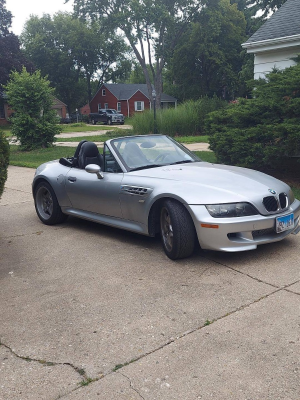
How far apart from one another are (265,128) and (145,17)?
3477 cm

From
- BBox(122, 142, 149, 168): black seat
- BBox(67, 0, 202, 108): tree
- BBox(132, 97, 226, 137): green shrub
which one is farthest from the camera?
BBox(67, 0, 202, 108): tree

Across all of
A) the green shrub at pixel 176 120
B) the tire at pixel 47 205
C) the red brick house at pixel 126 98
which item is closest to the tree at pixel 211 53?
the red brick house at pixel 126 98

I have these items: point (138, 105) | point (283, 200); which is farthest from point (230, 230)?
point (138, 105)

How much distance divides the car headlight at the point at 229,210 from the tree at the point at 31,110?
14668 millimetres

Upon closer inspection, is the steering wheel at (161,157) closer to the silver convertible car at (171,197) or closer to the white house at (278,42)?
the silver convertible car at (171,197)

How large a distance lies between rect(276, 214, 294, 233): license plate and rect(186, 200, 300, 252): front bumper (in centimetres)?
6

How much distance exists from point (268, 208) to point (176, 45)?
44.9 meters

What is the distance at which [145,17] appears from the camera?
4044 centimetres

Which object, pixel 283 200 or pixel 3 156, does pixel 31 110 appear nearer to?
pixel 3 156

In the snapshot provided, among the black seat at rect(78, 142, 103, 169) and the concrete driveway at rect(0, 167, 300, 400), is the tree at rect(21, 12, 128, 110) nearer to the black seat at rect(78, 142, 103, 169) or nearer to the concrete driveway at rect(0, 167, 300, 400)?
the black seat at rect(78, 142, 103, 169)

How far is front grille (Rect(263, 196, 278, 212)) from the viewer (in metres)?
4.81

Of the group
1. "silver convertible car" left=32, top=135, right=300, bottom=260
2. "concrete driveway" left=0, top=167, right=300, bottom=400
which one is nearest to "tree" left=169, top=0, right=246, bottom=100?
"silver convertible car" left=32, top=135, right=300, bottom=260

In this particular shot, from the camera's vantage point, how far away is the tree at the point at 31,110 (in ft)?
59.1

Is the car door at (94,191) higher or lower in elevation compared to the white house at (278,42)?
lower
